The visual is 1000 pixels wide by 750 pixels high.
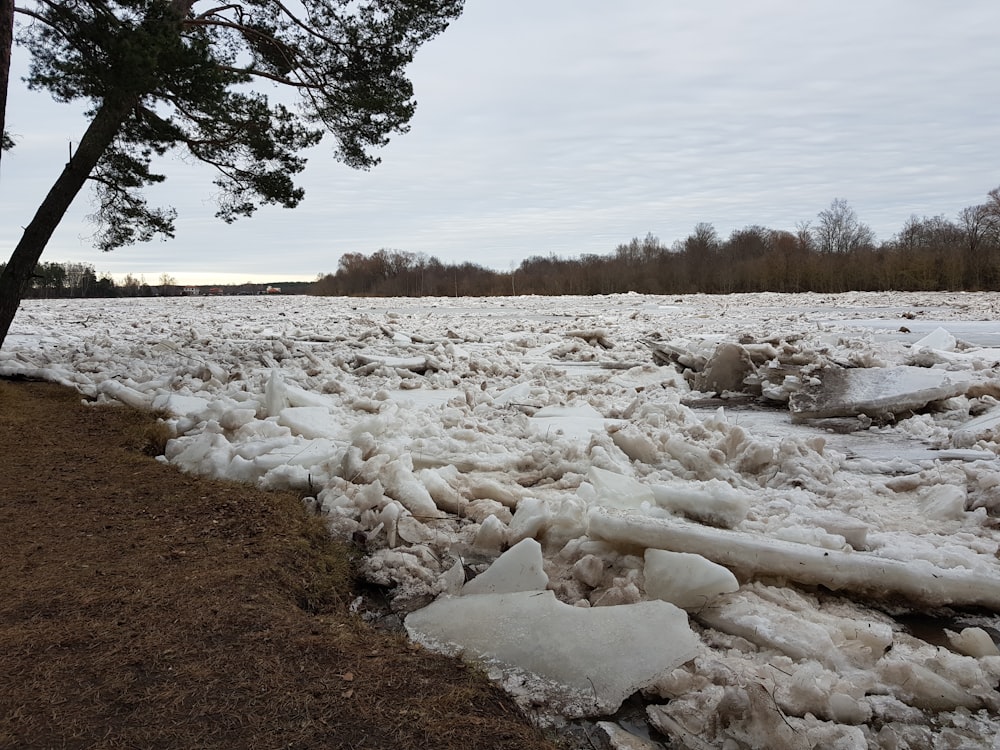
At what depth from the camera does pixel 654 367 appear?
8055mm

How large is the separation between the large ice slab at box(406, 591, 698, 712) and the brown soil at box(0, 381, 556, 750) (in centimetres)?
20

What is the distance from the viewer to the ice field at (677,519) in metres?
1.96

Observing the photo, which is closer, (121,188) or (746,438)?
(746,438)

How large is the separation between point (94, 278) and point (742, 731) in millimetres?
50372

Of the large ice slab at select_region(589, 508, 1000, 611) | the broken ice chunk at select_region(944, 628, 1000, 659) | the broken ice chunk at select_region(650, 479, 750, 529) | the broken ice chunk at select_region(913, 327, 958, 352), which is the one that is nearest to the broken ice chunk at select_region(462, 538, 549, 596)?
the large ice slab at select_region(589, 508, 1000, 611)

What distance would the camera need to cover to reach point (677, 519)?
2998 mm

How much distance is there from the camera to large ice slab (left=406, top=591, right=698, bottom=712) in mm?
2006

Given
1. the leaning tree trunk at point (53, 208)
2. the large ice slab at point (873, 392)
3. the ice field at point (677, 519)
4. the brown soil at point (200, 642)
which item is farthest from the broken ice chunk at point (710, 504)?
the leaning tree trunk at point (53, 208)

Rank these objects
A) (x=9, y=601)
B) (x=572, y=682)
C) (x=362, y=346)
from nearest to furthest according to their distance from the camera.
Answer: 1. (x=572, y=682)
2. (x=9, y=601)
3. (x=362, y=346)

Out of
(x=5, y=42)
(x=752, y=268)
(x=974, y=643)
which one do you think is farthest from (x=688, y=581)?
(x=752, y=268)

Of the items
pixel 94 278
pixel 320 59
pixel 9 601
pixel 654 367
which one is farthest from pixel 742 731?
pixel 94 278

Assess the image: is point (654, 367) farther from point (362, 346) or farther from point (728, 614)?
point (728, 614)

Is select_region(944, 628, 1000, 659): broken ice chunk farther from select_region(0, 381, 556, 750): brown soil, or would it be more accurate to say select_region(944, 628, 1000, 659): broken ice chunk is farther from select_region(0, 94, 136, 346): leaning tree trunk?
select_region(0, 94, 136, 346): leaning tree trunk

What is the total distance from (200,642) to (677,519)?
6.51 ft
